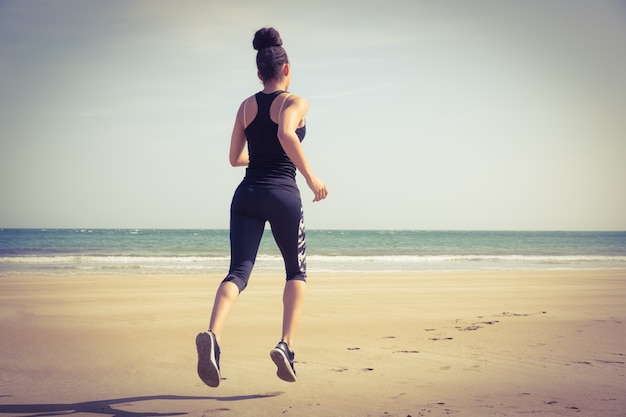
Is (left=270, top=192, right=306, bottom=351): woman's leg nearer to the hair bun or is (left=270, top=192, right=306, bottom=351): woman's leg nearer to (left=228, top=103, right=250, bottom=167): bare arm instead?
(left=228, top=103, right=250, bottom=167): bare arm

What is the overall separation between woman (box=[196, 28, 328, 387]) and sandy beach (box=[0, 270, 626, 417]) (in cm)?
62

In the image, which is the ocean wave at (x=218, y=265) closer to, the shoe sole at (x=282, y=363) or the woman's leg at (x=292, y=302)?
the woman's leg at (x=292, y=302)

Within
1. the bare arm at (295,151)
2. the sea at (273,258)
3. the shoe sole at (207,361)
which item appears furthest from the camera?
the sea at (273,258)

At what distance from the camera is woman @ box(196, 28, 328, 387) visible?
3.10 metres

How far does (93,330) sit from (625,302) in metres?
7.23

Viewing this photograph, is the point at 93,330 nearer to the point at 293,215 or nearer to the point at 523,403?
the point at 293,215

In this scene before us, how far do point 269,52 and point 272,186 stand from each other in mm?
780

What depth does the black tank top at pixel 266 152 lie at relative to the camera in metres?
3.23

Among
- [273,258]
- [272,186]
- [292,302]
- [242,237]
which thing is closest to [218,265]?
[273,258]

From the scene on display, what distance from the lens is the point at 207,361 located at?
2.92 m

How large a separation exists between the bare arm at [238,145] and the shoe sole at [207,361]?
1.07 m

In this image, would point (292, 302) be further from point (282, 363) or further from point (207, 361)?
point (207, 361)

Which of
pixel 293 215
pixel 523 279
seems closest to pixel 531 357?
pixel 293 215

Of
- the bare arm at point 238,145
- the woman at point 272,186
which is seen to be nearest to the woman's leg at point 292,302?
the woman at point 272,186
